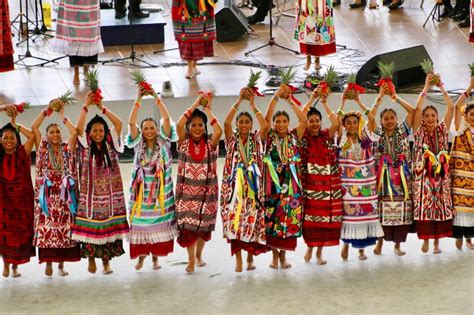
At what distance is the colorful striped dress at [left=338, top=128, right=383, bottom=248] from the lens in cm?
884

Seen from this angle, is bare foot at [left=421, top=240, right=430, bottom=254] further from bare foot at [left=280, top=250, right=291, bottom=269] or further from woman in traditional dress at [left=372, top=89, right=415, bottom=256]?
bare foot at [left=280, top=250, right=291, bottom=269]

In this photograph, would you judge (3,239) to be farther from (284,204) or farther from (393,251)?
(393,251)

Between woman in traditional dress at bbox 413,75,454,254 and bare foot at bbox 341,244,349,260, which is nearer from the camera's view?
woman in traditional dress at bbox 413,75,454,254

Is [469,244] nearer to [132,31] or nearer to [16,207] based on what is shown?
[16,207]

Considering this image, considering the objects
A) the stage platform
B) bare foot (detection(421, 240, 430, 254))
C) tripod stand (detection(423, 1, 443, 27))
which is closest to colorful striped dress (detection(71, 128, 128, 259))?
bare foot (detection(421, 240, 430, 254))

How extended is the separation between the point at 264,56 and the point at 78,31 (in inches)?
77.1

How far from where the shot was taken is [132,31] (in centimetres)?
1262

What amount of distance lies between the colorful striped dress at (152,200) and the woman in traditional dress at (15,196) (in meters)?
0.66

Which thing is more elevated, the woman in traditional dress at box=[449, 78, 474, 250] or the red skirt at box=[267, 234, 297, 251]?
the woman in traditional dress at box=[449, 78, 474, 250]

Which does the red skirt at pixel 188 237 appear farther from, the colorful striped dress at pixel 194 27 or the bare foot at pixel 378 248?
the colorful striped dress at pixel 194 27

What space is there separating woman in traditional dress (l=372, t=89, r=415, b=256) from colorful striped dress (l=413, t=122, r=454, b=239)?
0.21 ft

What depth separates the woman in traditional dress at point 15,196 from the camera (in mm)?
8633

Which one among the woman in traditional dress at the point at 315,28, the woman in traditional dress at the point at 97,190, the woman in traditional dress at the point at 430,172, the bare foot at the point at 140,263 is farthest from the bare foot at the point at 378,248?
the woman in traditional dress at the point at 315,28

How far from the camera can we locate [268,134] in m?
8.81
